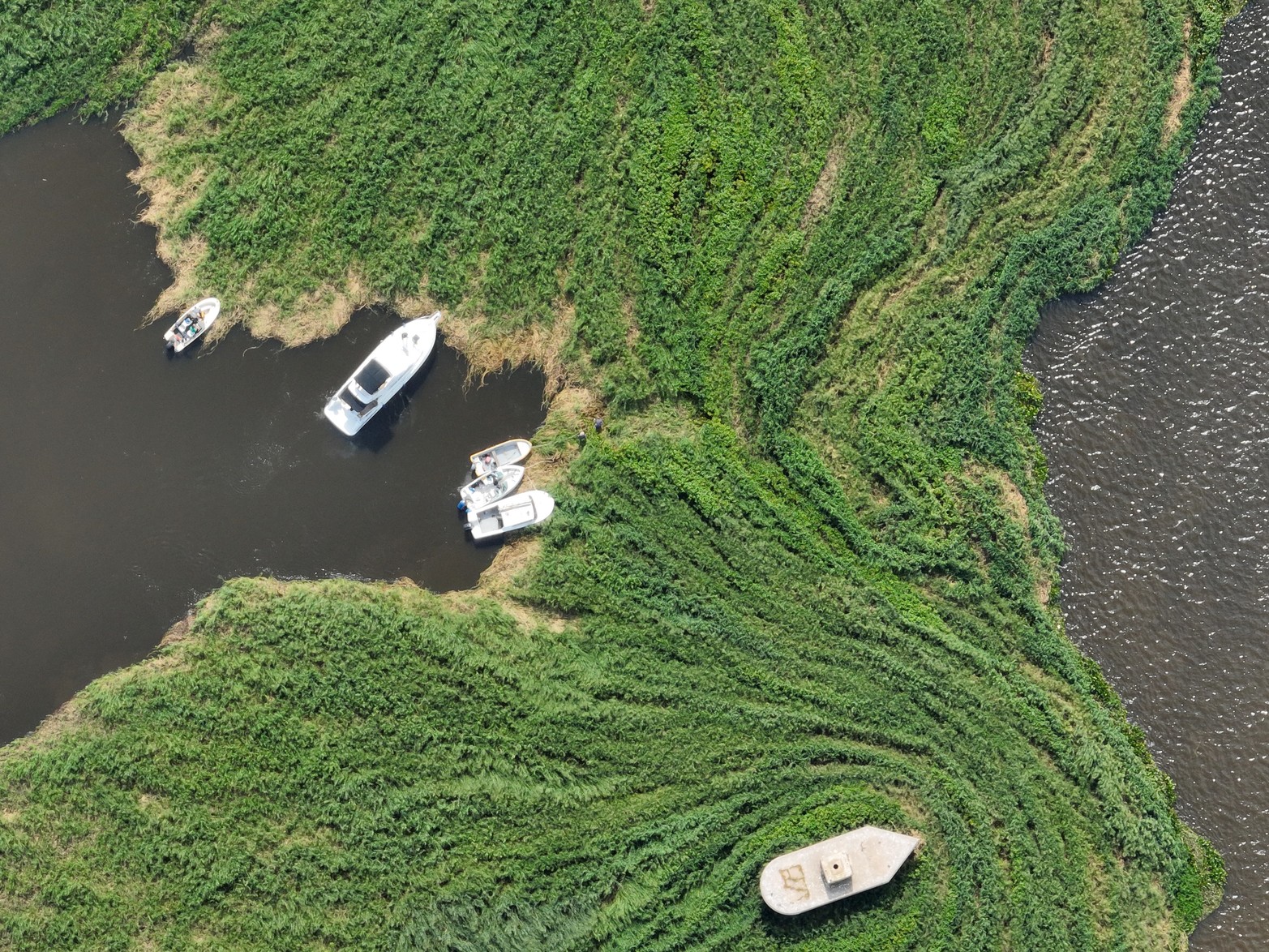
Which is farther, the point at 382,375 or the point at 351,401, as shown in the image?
the point at 351,401

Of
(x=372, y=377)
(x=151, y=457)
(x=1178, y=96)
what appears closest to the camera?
(x=372, y=377)

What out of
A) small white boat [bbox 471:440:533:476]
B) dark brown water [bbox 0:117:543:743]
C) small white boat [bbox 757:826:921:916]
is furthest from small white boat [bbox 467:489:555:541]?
small white boat [bbox 757:826:921:916]

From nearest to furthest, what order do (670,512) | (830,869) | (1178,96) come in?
(830,869) → (670,512) → (1178,96)

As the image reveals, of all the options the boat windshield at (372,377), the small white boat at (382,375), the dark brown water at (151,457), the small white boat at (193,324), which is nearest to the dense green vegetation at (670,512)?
the small white boat at (193,324)

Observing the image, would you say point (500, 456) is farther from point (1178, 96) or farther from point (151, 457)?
point (1178, 96)

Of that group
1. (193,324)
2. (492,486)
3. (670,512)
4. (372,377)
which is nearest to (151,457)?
(193,324)

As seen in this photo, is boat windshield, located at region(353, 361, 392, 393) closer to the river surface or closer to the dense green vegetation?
the dense green vegetation

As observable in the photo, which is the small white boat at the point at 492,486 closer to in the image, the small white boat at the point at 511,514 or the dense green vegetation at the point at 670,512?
the small white boat at the point at 511,514
